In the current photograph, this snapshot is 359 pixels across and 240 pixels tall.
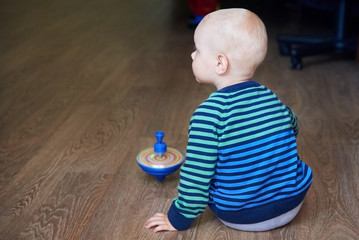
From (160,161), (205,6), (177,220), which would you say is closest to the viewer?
(177,220)

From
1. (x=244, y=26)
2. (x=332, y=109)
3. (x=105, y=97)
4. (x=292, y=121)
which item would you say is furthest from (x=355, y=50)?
(x=244, y=26)

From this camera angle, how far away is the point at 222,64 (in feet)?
3.82

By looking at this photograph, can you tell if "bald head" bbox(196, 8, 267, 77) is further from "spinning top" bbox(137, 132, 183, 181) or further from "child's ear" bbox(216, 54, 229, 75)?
"spinning top" bbox(137, 132, 183, 181)

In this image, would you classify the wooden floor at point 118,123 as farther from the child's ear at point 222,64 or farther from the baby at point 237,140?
the child's ear at point 222,64

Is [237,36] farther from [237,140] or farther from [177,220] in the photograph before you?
[177,220]

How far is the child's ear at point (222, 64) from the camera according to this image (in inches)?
45.4

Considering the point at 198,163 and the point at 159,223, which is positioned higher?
the point at 198,163

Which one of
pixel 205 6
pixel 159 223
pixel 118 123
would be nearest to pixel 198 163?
pixel 159 223

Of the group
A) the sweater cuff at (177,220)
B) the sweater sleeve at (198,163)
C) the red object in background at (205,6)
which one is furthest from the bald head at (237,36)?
the red object in background at (205,6)

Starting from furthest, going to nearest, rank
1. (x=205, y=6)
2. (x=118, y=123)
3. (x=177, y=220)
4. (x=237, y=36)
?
(x=205, y=6), (x=118, y=123), (x=177, y=220), (x=237, y=36)

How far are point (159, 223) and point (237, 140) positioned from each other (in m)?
0.28

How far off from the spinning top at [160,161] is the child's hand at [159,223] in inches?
6.4

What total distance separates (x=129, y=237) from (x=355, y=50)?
1719 millimetres

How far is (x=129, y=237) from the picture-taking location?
48.9 inches
